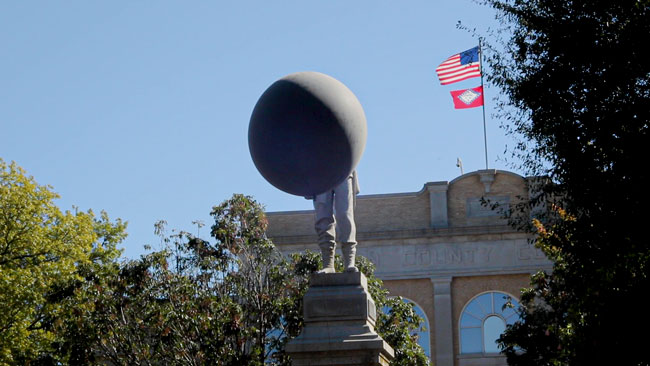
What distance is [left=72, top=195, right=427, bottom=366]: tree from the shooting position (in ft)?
67.2

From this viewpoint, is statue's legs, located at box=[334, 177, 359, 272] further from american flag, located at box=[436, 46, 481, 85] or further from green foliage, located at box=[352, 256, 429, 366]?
american flag, located at box=[436, 46, 481, 85]

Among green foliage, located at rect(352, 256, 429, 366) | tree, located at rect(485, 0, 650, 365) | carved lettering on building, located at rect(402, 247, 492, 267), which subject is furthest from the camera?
carved lettering on building, located at rect(402, 247, 492, 267)

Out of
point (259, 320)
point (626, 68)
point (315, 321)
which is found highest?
point (626, 68)

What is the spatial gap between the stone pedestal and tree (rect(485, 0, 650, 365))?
518cm

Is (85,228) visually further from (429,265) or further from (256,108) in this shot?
(256,108)

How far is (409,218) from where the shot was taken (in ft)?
134

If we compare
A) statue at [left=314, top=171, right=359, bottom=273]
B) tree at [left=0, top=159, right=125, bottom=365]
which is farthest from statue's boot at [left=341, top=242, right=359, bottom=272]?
tree at [left=0, top=159, right=125, bottom=365]

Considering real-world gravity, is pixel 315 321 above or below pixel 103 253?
below

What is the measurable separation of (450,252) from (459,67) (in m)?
6.54

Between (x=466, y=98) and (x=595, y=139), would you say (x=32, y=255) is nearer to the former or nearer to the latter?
(x=466, y=98)

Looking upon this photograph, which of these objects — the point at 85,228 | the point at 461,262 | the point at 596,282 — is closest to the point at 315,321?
the point at 596,282

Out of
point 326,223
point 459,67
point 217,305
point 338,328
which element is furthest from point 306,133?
point 459,67

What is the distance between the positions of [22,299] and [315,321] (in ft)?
74.2

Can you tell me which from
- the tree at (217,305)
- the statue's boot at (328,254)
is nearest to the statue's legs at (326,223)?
the statue's boot at (328,254)
